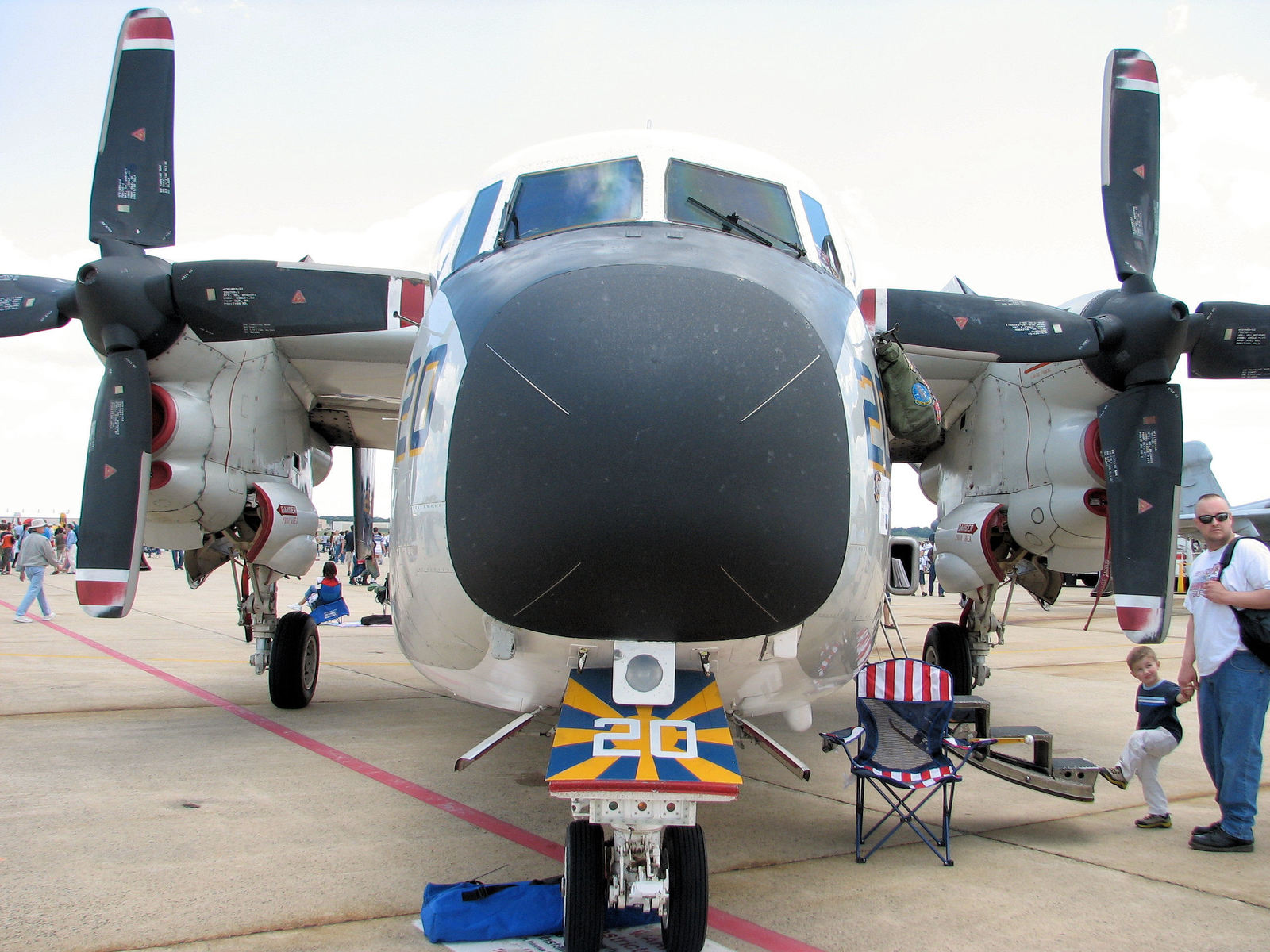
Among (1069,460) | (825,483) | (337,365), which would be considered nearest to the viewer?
(825,483)

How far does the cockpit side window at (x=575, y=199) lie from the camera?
4199 mm

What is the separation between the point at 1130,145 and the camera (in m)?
7.07

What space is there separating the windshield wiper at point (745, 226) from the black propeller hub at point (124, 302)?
401 cm

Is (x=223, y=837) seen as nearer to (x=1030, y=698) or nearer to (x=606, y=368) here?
(x=606, y=368)

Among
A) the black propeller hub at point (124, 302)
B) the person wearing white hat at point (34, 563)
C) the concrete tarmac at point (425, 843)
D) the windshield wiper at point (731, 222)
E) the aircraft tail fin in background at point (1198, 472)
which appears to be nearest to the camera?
the concrete tarmac at point (425, 843)

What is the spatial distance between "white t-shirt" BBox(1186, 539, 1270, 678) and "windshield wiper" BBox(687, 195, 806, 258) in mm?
2491

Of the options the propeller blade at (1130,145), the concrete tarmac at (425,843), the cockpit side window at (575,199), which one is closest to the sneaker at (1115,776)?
the concrete tarmac at (425,843)

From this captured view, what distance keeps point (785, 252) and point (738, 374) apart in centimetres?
160

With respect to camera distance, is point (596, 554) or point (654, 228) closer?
point (596, 554)

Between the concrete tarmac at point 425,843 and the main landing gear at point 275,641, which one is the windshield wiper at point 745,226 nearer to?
the concrete tarmac at point 425,843

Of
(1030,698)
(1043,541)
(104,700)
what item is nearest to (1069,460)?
(1043,541)

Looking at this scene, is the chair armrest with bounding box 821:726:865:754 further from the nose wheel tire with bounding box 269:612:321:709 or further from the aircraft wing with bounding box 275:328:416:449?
the nose wheel tire with bounding box 269:612:321:709

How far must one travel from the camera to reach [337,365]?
793 centimetres

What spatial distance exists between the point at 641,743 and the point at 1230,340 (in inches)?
236
